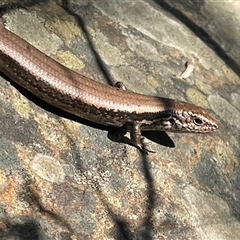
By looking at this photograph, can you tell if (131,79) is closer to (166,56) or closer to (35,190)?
(166,56)

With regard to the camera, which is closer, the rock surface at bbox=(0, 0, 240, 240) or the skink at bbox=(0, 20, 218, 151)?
the rock surface at bbox=(0, 0, 240, 240)

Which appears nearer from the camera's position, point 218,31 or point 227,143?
point 227,143

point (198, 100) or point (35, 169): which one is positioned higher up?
point (198, 100)

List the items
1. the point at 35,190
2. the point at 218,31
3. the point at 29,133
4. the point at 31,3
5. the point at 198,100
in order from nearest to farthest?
the point at 35,190 → the point at 29,133 → the point at 31,3 → the point at 198,100 → the point at 218,31

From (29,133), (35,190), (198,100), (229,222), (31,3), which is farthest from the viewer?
(198,100)

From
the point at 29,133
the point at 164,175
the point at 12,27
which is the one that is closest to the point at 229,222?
the point at 164,175

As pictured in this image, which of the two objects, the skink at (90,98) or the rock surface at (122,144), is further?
the skink at (90,98)

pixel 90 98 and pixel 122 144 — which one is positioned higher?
pixel 90 98
